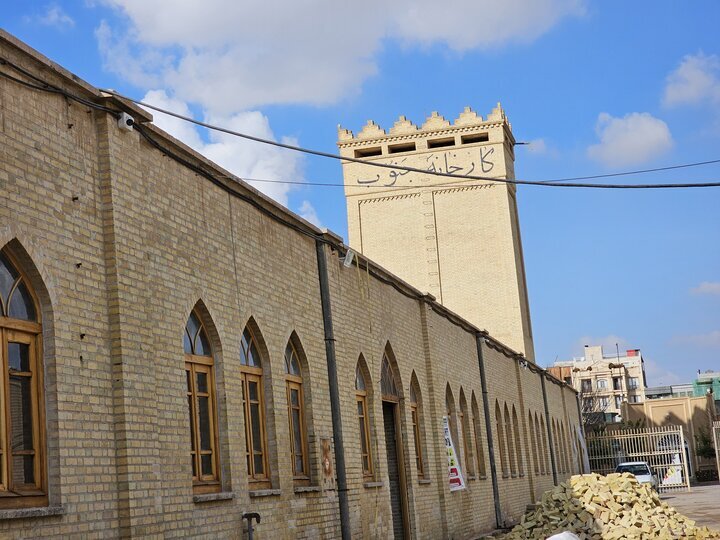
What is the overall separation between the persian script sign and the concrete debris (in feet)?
96.7

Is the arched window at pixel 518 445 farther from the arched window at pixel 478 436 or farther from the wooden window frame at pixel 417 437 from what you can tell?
the wooden window frame at pixel 417 437

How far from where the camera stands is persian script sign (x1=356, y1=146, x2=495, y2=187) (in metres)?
50.6

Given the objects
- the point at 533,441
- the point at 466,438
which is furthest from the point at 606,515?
the point at 533,441

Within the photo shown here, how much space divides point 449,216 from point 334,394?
34817 millimetres

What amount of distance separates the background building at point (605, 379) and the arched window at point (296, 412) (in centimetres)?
7440

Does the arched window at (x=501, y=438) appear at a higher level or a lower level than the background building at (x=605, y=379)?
lower

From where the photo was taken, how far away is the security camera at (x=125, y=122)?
10.2m

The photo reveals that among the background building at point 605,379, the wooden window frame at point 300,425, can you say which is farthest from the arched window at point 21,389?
the background building at point 605,379

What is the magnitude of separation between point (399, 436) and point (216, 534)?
349 inches

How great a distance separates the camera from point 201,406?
461 inches

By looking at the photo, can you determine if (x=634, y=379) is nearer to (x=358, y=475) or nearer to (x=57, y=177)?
(x=358, y=475)

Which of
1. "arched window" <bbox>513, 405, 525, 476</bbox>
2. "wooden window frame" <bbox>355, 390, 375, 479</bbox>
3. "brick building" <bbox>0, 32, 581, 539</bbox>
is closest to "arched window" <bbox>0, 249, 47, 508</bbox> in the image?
"brick building" <bbox>0, 32, 581, 539</bbox>

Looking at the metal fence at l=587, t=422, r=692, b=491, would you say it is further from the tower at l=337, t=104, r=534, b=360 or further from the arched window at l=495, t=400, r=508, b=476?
the arched window at l=495, t=400, r=508, b=476

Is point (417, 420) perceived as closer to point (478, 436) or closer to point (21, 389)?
point (478, 436)
